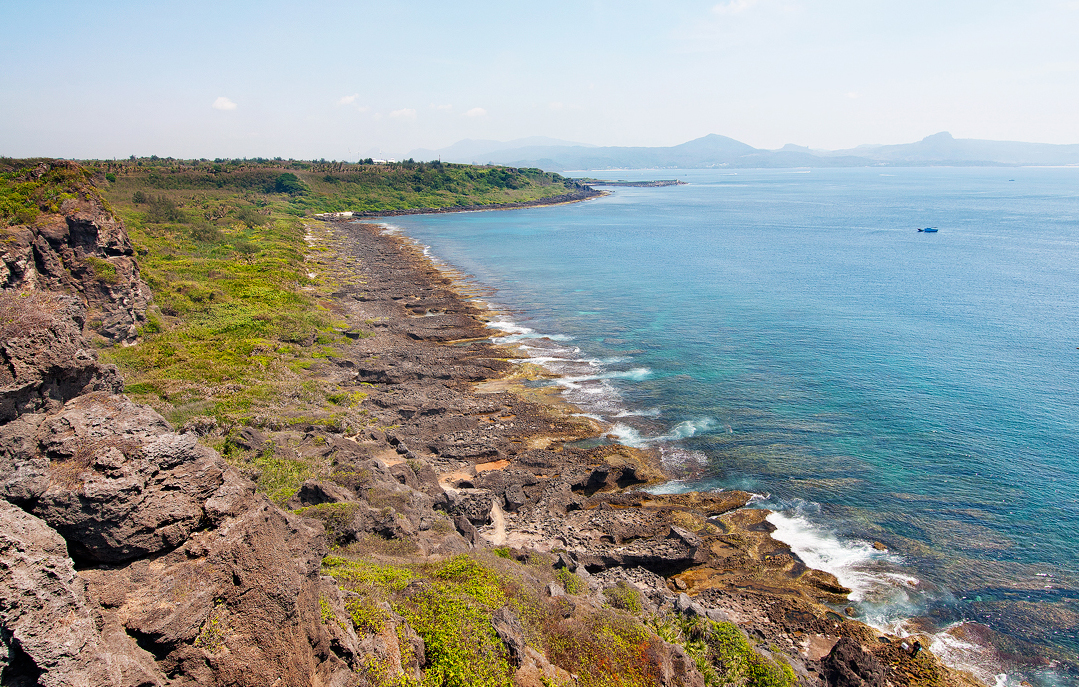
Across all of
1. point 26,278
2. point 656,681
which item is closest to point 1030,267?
point 656,681

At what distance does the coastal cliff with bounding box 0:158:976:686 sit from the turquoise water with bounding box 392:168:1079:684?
3.76 m

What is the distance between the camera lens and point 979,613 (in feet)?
79.0

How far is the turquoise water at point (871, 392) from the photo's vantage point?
2688cm

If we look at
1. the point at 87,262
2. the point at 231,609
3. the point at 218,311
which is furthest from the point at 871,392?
the point at 87,262

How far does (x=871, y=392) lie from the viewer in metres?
44.6

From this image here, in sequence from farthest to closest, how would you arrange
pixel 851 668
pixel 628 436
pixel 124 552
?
1. pixel 628 436
2. pixel 851 668
3. pixel 124 552

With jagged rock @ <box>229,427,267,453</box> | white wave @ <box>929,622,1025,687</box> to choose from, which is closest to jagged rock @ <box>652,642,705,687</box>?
white wave @ <box>929,622,1025,687</box>

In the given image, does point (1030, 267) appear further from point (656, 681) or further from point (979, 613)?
point (656, 681)

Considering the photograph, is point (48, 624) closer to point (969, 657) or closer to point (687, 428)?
point (969, 657)

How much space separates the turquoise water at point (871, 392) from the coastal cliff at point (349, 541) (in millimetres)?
3757

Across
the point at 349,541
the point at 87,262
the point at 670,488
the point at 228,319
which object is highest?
the point at 87,262

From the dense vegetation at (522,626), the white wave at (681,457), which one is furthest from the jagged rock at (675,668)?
the white wave at (681,457)

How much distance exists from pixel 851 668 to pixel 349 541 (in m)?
17.7

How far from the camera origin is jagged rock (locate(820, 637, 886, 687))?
19.4 m
